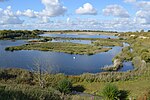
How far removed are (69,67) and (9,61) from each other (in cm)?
1752

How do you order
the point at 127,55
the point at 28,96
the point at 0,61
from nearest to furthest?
the point at 28,96 → the point at 0,61 → the point at 127,55

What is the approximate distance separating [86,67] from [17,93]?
6099 centimetres

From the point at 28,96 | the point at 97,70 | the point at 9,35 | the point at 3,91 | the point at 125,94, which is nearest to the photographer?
the point at 3,91

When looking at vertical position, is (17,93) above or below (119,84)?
above

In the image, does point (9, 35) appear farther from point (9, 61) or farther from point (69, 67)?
point (69, 67)

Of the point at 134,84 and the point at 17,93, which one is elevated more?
the point at 17,93

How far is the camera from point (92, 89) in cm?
3834

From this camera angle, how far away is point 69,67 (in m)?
66.0

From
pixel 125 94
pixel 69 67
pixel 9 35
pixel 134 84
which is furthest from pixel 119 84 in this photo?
pixel 9 35

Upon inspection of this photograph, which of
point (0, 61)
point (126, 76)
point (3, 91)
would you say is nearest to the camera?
point (3, 91)

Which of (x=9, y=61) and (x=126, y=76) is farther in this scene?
(x=9, y=61)

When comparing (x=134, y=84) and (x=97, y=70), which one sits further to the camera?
(x=97, y=70)

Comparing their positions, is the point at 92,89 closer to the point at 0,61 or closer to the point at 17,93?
the point at 17,93

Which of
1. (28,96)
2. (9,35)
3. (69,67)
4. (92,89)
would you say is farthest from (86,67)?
(9,35)
